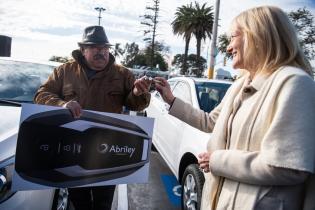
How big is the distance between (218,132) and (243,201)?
365 mm

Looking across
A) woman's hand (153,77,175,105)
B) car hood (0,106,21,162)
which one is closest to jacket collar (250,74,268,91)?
woman's hand (153,77,175,105)

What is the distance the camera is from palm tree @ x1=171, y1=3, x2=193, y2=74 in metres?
40.9

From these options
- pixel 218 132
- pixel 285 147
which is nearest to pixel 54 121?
pixel 218 132

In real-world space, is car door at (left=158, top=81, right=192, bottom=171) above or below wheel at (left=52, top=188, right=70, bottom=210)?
above

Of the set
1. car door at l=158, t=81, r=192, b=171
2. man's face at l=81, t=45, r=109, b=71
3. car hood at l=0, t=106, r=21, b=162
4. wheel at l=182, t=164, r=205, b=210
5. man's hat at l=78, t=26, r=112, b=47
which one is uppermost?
man's hat at l=78, t=26, r=112, b=47

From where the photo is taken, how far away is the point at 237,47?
1739 millimetres

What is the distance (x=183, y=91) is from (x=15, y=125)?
296cm

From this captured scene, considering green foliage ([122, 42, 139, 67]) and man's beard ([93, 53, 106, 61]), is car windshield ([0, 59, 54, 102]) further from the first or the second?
green foliage ([122, 42, 139, 67])

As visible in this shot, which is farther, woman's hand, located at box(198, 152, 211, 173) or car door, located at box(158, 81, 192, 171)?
car door, located at box(158, 81, 192, 171)

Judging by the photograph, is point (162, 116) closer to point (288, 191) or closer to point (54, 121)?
point (54, 121)

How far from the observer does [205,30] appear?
1618 inches

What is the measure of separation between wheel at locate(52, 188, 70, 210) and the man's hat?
1.23 meters

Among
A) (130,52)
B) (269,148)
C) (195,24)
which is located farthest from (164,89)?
(130,52)

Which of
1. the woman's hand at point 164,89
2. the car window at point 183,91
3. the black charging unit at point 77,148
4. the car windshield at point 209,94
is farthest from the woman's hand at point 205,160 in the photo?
the car window at point 183,91
